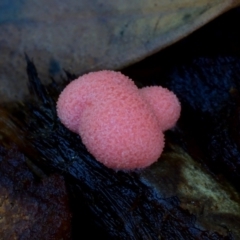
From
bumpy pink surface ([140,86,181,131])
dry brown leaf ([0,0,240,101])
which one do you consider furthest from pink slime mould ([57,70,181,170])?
dry brown leaf ([0,0,240,101])

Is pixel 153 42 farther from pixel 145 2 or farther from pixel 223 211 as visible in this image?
pixel 223 211

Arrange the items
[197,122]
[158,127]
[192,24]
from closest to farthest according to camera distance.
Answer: [158,127] < [192,24] < [197,122]

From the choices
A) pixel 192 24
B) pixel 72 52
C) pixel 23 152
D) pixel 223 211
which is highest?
pixel 192 24

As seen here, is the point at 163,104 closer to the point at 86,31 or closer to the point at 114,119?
the point at 114,119

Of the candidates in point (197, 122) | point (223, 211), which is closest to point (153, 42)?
point (197, 122)

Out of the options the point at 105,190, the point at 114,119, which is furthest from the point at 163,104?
the point at 105,190

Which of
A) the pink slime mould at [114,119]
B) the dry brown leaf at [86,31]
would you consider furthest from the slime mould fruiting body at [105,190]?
the dry brown leaf at [86,31]

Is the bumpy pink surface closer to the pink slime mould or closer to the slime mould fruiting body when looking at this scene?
the pink slime mould

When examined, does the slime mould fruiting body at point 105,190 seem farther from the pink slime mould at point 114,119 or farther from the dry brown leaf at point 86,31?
the dry brown leaf at point 86,31
